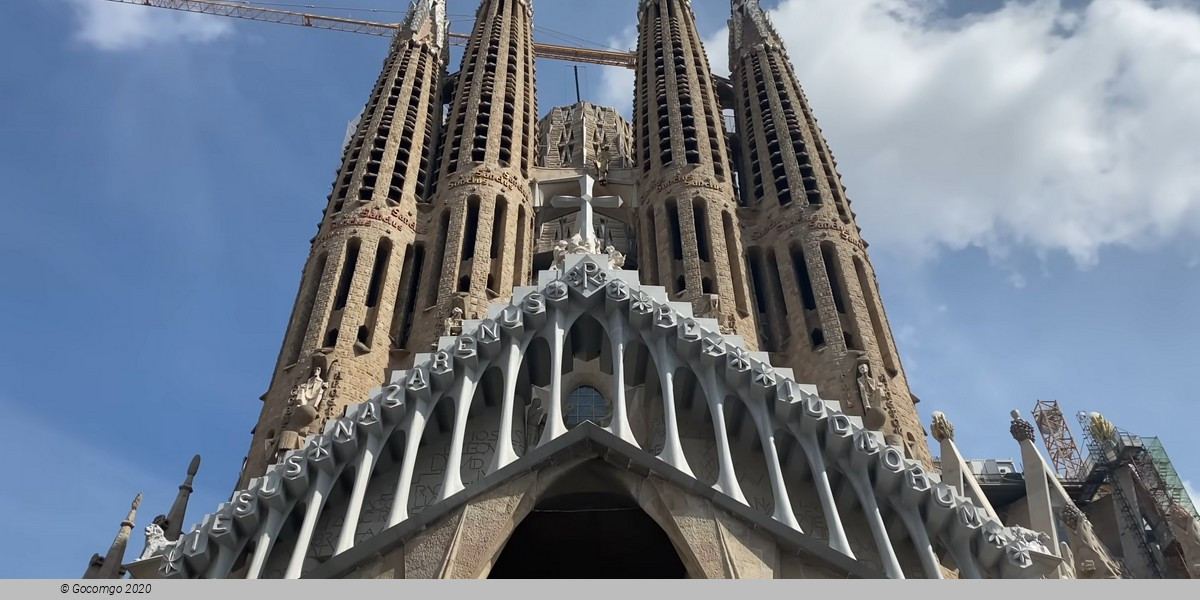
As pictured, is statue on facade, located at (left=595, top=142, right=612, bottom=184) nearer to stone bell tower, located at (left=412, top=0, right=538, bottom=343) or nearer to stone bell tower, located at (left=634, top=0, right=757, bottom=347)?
stone bell tower, located at (left=634, top=0, right=757, bottom=347)

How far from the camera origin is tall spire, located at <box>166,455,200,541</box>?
17500 mm

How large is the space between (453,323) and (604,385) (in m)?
3.82

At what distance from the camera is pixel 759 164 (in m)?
28.1

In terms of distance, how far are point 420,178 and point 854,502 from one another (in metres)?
16.3

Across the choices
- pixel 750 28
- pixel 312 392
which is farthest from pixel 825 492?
pixel 750 28

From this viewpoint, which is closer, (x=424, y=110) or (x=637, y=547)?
(x=637, y=547)

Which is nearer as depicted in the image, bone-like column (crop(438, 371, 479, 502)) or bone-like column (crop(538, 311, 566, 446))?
bone-like column (crop(438, 371, 479, 502))

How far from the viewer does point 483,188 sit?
85.6 ft

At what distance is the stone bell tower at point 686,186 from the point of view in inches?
944

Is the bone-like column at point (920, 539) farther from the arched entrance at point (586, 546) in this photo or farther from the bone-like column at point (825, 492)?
the arched entrance at point (586, 546)

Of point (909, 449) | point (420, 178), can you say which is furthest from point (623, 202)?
point (909, 449)

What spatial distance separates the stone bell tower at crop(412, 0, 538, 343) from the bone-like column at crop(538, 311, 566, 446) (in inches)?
243

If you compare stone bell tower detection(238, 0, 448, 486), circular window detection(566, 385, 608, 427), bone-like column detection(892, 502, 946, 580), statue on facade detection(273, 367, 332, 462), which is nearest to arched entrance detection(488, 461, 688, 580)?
circular window detection(566, 385, 608, 427)

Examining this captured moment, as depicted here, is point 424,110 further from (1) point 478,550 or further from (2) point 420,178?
(1) point 478,550
